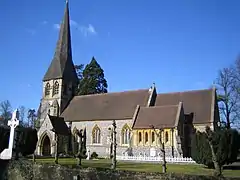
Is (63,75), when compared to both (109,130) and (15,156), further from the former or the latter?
(15,156)

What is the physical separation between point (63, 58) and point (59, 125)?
13.5 metres

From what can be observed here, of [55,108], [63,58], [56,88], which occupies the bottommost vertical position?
[55,108]

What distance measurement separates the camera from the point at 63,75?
51312 millimetres

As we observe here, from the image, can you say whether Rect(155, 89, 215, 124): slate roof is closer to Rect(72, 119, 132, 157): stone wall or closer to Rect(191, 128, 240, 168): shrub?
Rect(72, 119, 132, 157): stone wall

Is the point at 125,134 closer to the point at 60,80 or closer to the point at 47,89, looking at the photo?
the point at 60,80

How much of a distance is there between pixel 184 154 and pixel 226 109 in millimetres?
12065

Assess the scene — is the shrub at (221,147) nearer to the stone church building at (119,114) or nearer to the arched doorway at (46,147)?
the stone church building at (119,114)

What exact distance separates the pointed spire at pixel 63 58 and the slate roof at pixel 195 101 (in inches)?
698

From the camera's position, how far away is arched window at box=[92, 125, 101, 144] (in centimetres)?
4444

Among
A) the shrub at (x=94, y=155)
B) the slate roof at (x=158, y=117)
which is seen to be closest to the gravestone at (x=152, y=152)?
the slate roof at (x=158, y=117)

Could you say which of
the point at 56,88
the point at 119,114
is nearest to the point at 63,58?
the point at 56,88

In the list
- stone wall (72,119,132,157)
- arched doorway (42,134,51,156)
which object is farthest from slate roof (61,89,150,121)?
arched doorway (42,134,51,156)

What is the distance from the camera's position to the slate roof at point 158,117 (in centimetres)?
3681

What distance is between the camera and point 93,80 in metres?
62.4
